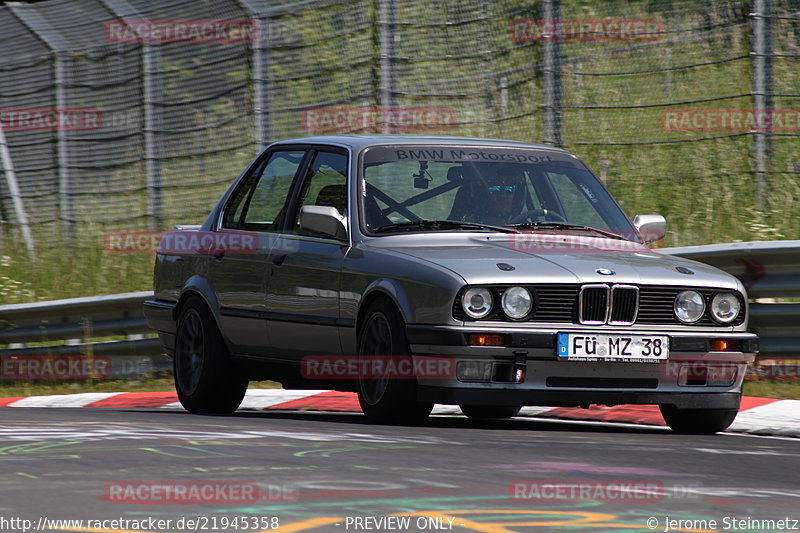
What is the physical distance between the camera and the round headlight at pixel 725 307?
8102 millimetres

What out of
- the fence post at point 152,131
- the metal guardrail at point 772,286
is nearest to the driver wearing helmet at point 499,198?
the metal guardrail at point 772,286

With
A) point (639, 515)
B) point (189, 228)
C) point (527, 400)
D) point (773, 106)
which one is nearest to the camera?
point (639, 515)

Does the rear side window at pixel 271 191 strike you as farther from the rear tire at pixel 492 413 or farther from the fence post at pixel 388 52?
the fence post at pixel 388 52

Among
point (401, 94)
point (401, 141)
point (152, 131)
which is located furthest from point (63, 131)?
point (401, 141)

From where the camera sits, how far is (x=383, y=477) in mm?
5746

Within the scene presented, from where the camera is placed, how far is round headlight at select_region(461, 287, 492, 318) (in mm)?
7566

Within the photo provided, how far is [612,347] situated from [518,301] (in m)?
0.52

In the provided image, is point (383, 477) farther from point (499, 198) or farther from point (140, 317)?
point (140, 317)

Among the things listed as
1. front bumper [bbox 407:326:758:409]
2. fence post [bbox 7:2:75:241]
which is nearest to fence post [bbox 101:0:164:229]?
fence post [bbox 7:2:75:241]

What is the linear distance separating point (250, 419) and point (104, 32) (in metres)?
9.00

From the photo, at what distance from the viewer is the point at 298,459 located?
20.6ft

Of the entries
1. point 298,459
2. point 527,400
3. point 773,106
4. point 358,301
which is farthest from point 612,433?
point 773,106

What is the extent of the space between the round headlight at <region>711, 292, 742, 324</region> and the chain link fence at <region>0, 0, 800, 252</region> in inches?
207

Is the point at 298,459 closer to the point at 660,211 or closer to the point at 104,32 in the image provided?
the point at 660,211
